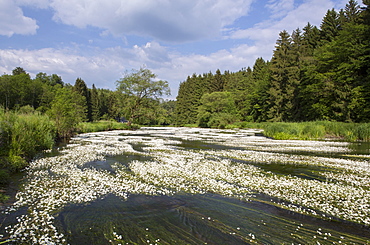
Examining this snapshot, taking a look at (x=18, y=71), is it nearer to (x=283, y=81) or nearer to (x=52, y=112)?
(x=52, y=112)

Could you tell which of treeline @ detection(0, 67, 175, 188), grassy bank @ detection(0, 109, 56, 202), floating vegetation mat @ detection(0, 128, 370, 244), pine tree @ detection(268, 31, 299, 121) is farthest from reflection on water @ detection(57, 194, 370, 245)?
pine tree @ detection(268, 31, 299, 121)

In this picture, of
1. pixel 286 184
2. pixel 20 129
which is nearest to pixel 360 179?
pixel 286 184

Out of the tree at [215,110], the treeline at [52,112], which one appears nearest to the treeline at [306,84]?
→ the tree at [215,110]

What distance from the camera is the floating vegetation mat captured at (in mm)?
4574

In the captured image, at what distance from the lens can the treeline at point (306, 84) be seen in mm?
36969

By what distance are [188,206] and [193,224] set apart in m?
1.00

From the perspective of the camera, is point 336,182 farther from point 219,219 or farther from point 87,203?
point 87,203

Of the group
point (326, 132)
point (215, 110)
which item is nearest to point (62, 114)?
point (326, 132)

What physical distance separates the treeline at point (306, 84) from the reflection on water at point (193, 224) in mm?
38998

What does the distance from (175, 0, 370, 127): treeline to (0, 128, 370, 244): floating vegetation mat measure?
34.6 metres

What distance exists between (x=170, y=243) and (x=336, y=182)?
295 inches

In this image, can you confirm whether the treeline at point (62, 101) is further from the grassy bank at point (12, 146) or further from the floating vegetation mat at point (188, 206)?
the floating vegetation mat at point (188, 206)

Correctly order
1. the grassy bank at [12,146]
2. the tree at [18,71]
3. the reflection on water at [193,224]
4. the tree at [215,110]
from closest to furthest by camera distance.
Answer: the reflection on water at [193,224] < the grassy bank at [12,146] < the tree at [215,110] < the tree at [18,71]

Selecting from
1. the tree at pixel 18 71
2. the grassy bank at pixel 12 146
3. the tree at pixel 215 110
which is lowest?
the grassy bank at pixel 12 146
